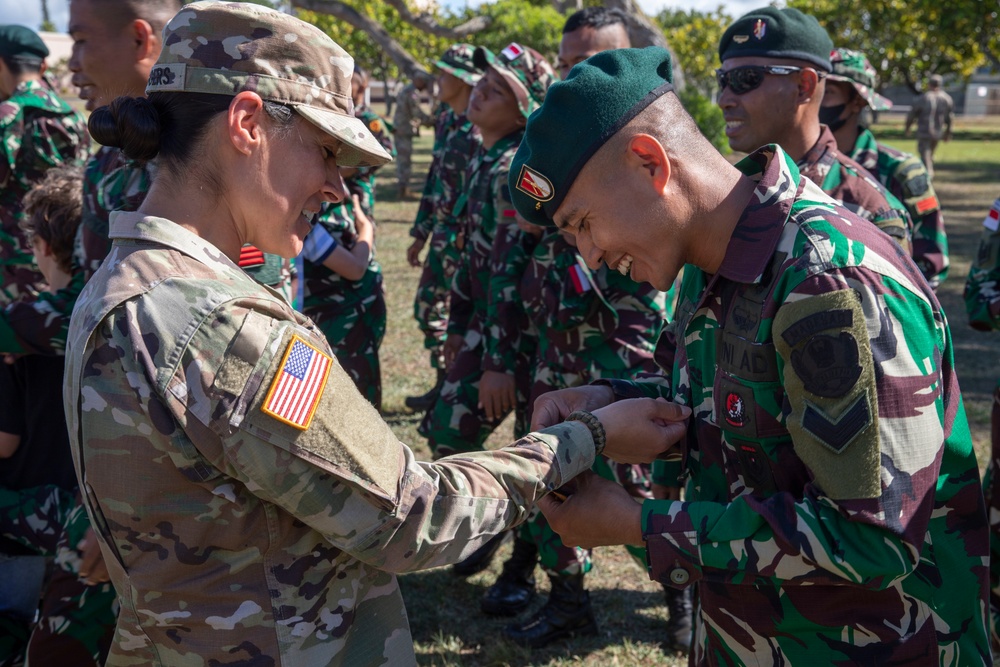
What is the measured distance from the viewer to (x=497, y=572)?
4.96 m

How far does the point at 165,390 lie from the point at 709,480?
1.31 meters

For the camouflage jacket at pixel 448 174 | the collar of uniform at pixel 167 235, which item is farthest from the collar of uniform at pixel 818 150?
the camouflage jacket at pixel 448 174

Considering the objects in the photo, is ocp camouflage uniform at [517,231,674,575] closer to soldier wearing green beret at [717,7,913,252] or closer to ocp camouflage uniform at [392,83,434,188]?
soldier wearing green beret at [717,7,913,252]

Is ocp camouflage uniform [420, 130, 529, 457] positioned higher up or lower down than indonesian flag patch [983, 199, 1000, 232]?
lower down

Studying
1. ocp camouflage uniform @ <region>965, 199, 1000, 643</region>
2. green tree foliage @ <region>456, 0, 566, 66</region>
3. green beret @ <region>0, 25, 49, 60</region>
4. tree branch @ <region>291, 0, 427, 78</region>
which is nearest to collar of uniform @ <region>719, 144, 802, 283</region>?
ocp camouflage uniform @ <region>965, 199, 1000, 643</region>

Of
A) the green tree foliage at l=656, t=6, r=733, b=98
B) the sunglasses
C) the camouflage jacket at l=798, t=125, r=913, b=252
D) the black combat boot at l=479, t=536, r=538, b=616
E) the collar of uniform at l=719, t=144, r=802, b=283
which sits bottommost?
the green tree foliage at l=656, t=6, r=733, b=98

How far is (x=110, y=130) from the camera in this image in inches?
73.7

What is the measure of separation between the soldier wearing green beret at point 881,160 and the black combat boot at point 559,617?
2.66 metres

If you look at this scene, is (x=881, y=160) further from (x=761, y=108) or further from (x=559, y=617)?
(x=559, y=617)

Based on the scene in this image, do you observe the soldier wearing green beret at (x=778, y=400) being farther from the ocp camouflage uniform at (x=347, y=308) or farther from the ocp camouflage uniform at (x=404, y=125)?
the ocp camouflage uniform at (x=404, y=125)

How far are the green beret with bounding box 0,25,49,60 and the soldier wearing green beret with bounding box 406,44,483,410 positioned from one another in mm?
2835

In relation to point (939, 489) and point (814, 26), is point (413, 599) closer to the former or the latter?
point (939, 489)

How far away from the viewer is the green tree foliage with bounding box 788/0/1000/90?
24.3 meters

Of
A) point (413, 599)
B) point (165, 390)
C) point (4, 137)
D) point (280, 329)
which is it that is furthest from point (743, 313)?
point (4, 137)
